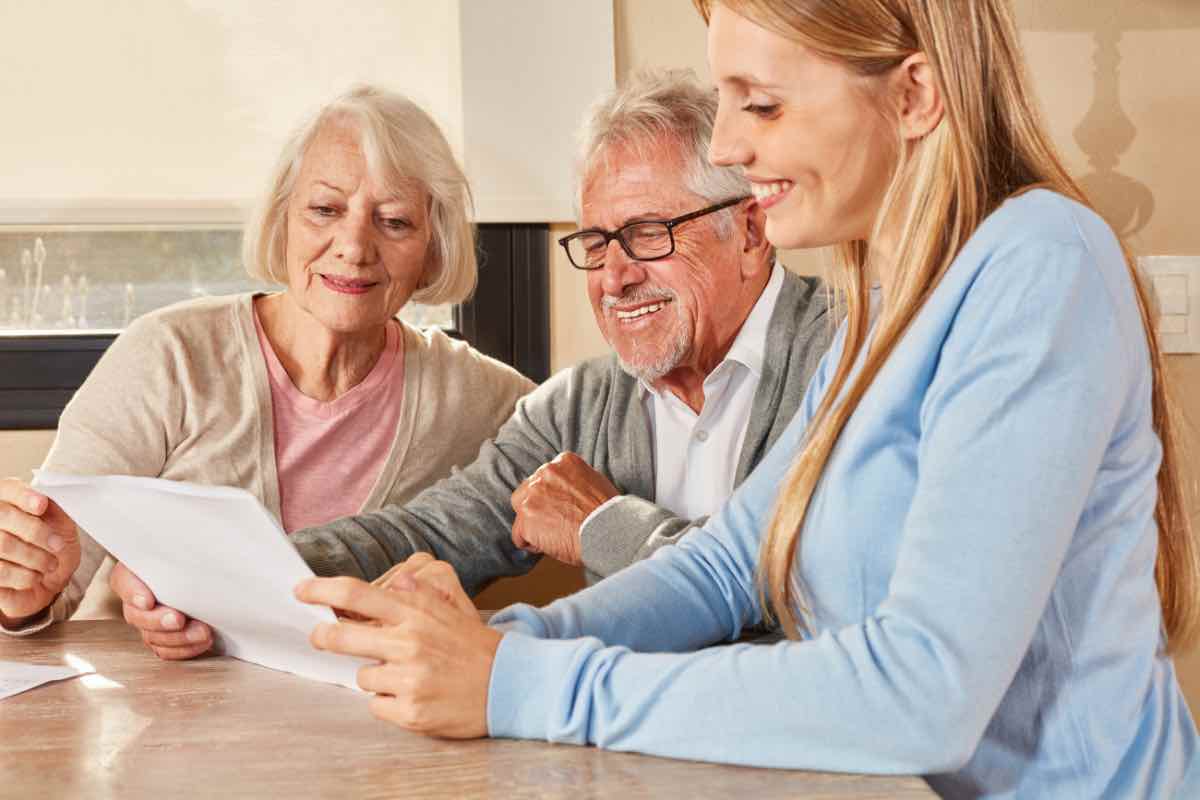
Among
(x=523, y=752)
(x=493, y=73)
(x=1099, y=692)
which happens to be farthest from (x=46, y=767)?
(x=493, y=73)

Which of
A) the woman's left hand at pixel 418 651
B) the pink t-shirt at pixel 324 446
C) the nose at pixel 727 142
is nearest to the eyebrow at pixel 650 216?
the pink t-shirt at pixel 324 446

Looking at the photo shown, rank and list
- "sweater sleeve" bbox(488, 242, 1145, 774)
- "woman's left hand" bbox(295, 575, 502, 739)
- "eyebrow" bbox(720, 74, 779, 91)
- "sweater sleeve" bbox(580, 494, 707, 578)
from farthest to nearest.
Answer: "sweater sleeve" bbox(580, 494, 707, 578), "eyebrow" bbox(720, 74, 779, 91), "woman's left hand" bbox(295, 575, 502, 739), "sweater sleeve" bbox(488, 242, 1145, 774)

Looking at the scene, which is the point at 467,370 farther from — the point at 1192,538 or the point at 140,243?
the point at 1192,538

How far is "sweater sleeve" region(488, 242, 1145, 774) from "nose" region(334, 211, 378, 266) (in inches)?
42.6

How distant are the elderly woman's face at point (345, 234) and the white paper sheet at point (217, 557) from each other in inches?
27.1

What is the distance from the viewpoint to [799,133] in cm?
104

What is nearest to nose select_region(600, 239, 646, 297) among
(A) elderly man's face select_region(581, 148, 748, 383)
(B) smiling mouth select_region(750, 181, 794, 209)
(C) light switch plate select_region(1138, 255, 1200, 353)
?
(A) elderly man's face select_region(581, 148, 748, 383)

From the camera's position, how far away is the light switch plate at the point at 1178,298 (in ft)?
6.66

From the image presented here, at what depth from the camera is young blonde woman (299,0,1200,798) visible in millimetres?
831

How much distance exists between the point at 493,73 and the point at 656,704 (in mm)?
1440

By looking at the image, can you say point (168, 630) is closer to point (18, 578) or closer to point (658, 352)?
point (18, 578)

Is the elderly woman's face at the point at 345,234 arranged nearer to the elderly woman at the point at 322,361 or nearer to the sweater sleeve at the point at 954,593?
the elderly woman at the point at 322,361

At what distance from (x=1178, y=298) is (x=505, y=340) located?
1.08 metres

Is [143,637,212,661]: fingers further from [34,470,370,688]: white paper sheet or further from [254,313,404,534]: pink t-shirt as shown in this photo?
[254,313,404,534]: pink t-shirt
